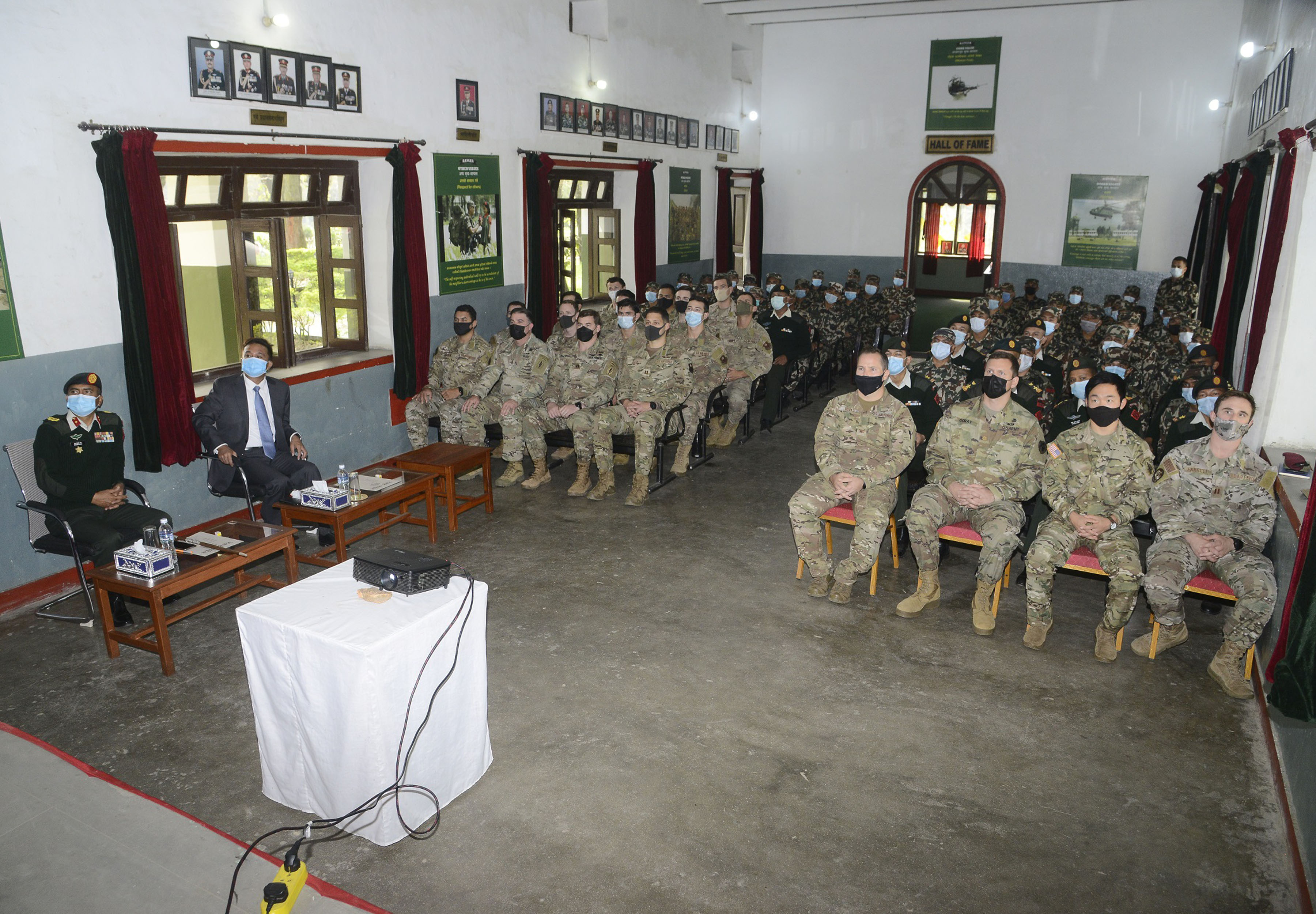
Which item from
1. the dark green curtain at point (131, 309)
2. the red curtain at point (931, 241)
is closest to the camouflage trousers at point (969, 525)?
the dark green curtain at point (131, 309)

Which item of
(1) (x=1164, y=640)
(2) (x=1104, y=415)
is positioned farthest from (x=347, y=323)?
(1) (x=1164, y=640)

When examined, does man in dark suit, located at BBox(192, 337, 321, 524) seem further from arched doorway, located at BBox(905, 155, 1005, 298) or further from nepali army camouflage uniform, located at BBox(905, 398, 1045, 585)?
arched doorway, located at BBox(905, 155, 1005, 298)

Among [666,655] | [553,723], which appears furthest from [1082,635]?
[553,723]

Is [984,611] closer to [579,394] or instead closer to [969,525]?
[969,525]

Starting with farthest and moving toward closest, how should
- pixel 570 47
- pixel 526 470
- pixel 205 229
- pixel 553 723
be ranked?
pixel 570 47 < pixel 526 470 < pixel 205 229 < pixel 553 723

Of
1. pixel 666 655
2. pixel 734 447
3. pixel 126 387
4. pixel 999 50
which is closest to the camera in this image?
pixel 666 655

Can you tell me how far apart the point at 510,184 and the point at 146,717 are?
6188mm

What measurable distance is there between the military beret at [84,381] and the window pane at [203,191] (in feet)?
5.30

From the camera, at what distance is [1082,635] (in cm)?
480

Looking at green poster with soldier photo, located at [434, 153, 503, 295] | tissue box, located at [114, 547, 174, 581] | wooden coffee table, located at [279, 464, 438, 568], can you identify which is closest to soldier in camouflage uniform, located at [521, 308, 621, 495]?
wooden coffee table, located at [279, 464, 438, 568]

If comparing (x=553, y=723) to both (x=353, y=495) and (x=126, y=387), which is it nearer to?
(x=353, y=495)

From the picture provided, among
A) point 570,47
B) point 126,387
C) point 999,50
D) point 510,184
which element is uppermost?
point 999,50

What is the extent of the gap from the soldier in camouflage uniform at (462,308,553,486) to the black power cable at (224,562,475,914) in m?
3.99

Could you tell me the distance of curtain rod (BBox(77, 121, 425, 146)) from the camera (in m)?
5.11
